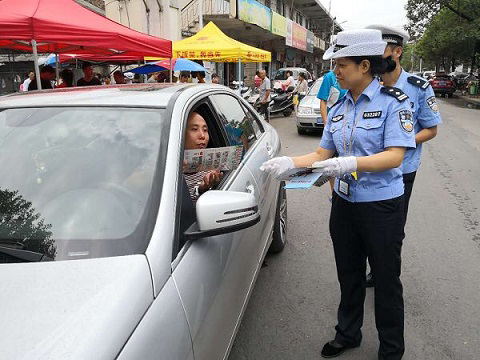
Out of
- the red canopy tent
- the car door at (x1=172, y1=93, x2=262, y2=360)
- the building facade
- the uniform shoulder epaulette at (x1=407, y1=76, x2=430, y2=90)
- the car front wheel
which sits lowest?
the car front wheel

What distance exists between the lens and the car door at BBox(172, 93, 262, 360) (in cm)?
157

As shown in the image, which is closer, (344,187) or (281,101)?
(344,187)


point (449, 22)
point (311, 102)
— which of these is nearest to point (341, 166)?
point (311, 102)

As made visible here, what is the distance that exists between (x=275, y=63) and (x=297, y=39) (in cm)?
275

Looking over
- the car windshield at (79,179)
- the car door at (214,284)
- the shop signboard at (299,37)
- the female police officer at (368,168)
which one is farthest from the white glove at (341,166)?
the shop signboard at (299,37)

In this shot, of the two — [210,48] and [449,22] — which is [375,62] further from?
[449,22]

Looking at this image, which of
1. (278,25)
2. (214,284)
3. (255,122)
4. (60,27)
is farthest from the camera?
(278,25)

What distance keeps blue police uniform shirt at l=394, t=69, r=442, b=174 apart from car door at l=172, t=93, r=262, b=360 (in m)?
1.24

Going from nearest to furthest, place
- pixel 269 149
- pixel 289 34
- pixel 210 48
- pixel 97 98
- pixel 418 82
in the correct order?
A: pixel 97 98, pixel 418 82, pixel 269 149, pixel 210 48, pixel 289 34

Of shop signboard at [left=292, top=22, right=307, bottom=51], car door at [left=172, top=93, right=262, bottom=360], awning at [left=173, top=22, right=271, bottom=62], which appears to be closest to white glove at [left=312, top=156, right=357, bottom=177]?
car door at [left=172, top=93, right=262, bottom=360]

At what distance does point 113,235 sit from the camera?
5.21ft

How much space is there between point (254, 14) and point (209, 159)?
18788 millimetres

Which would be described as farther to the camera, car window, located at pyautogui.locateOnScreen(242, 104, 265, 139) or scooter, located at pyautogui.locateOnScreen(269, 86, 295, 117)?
scooter, located at pyautogui.locateOnScreen(269, 86, 295, 117)

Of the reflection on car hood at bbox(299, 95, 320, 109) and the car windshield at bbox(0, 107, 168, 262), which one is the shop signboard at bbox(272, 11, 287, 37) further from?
the car windshield at bbox(0, 107, 168, 262)
